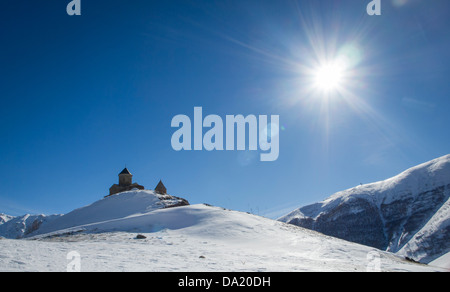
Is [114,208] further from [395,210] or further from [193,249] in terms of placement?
[395,210]

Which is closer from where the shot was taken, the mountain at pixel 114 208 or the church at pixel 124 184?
the mountain at pixel 114 208

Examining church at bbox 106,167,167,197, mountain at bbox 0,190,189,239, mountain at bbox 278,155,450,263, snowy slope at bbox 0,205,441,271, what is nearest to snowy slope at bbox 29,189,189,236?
mountain at bbox 0,190,189,239

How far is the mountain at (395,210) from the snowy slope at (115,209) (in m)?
110

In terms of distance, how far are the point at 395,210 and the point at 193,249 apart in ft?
586

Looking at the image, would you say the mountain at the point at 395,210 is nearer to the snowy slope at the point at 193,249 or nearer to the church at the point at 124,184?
the church at the point at 124,184

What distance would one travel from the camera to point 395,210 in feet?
522

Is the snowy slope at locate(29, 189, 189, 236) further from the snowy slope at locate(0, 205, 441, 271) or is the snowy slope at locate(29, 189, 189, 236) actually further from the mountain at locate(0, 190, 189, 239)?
the snowy slope at locate(0, 205, 441, 271)

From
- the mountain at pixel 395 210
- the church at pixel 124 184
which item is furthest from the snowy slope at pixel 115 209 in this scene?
the mountain at pixel 395 210

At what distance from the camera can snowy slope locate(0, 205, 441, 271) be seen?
10.3 meters

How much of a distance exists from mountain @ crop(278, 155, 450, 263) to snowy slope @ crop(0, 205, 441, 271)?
111783 millimetres

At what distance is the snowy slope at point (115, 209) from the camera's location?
36031 mm

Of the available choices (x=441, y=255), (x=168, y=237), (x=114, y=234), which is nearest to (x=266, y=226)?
(x=168, y=237)
